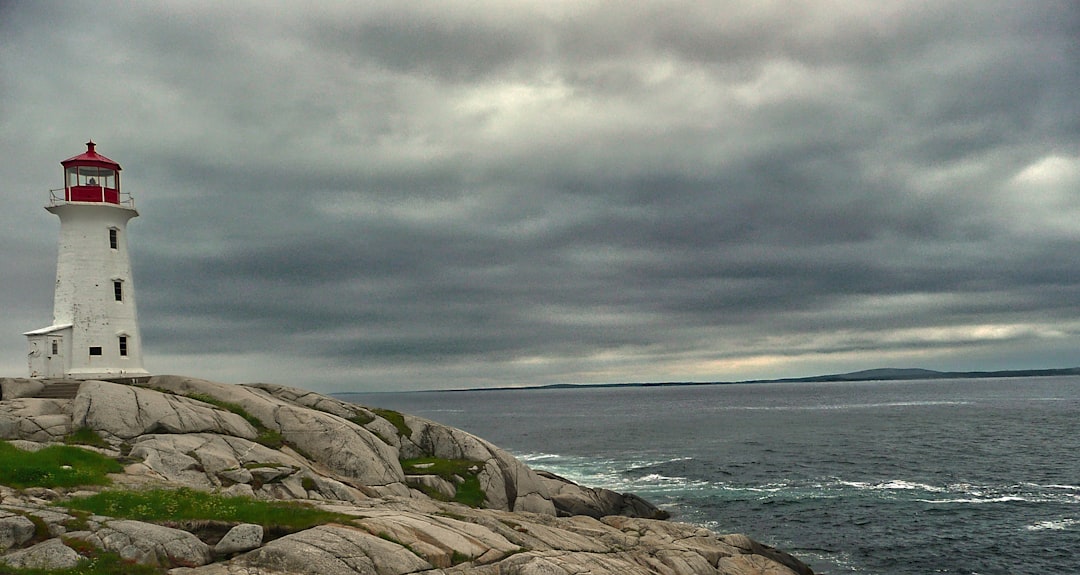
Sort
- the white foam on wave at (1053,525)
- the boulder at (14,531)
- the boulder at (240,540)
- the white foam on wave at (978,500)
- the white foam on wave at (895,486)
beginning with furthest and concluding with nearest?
the white foam on wave at (895,486)
the white foam on wave at (978,500)
the white foam on wave at (1053,525)
the boulder at (240,540)
the boulder at (14,531)

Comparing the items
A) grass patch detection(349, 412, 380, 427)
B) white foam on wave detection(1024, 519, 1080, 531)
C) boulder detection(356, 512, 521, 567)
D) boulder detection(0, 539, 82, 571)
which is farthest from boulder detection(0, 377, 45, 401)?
white foam on wave detection(1024, 519, 1080, 531)

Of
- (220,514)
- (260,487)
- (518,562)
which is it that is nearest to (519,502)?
(260,487)

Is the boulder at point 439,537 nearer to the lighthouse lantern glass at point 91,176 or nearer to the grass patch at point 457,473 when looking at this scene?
the grass patch at point 457,473

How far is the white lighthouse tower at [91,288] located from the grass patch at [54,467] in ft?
57.4

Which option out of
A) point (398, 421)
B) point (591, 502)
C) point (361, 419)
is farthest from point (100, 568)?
point (591, 502)

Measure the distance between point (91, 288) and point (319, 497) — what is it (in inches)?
1002

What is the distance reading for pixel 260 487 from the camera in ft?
99.8

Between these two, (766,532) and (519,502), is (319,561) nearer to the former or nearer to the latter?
(519,502)

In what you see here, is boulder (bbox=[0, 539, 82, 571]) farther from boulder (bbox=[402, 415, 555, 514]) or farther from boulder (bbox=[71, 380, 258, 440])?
boulder (bbox=[402, 415, 555, 514])

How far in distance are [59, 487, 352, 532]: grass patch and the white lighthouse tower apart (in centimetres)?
2555

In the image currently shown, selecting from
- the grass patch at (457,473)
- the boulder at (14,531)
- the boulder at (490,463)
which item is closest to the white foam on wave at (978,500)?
the boulder at (490,463)

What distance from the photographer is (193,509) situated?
2258cm

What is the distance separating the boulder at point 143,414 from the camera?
3428 centimetres

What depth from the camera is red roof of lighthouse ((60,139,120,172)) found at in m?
45.9
